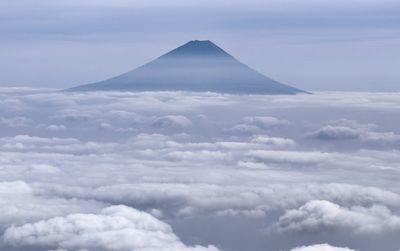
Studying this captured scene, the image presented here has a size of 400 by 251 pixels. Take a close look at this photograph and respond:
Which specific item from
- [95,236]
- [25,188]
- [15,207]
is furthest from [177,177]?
Result: [95,236]

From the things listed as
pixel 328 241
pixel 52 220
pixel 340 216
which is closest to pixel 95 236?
pixel 52 220

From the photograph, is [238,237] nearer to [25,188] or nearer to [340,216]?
[340,216]

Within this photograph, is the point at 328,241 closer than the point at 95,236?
No

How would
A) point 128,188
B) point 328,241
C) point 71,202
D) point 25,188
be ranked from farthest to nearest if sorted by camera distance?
point 128,188 → point 25,188 → point 71,202 → point 328,241

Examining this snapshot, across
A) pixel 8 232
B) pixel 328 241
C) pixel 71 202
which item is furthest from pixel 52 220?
pixel 328 241

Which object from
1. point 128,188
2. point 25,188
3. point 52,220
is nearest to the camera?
Answer: point 52,220

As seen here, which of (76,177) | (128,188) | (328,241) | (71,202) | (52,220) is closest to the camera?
(52,220)

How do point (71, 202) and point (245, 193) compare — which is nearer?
point (71, 202)

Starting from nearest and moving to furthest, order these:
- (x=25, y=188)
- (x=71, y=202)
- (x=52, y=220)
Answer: (x=52, y=220) < (x=71, y=202) < (x=25, y=188)

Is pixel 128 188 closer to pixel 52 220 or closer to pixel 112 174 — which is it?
pixel 112 174
